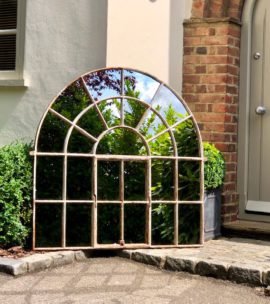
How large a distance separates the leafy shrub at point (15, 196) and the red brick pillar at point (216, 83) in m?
1.87

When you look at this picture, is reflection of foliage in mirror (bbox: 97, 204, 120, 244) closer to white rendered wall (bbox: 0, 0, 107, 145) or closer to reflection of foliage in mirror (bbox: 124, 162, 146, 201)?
reflection of foliage in mirror (bbox: 124, 162, 146, 201)

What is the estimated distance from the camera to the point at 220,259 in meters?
4.94

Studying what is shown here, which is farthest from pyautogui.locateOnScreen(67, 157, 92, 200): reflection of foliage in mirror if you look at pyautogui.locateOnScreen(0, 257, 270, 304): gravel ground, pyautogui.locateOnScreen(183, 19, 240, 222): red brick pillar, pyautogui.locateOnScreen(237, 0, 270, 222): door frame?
pyautogui.locateOnScreen(237, 0, 270, 222): door frame

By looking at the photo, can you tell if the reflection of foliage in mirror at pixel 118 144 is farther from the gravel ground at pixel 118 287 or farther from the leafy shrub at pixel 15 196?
the gravel ground at pixel 118 287

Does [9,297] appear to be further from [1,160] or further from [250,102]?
[250,102]

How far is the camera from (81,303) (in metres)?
4.12

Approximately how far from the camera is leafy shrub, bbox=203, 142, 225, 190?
579 centimetres

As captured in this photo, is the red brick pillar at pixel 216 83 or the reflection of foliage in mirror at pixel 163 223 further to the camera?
the red brick pillar at pixel 216 83

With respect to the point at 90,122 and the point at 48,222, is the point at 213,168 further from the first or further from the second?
the point at 48,222

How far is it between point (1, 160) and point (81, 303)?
1.72 m

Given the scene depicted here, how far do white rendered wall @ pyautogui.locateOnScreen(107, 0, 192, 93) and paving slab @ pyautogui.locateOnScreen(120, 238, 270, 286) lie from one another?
1.79m

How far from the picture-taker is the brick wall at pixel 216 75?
6219mm

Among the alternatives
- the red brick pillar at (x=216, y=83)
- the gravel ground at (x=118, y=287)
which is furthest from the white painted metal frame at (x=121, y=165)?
the red brick pillar at (x=216, y=83)

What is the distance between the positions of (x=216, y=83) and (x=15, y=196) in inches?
91.0
